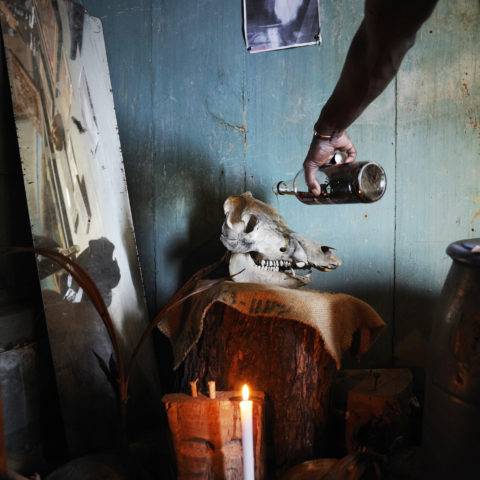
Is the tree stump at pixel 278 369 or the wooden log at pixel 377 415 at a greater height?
the tree stump at pixel 278 369

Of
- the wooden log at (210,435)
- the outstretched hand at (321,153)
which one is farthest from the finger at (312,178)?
the wooden log at (210,435)

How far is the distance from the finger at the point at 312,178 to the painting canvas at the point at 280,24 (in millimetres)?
758

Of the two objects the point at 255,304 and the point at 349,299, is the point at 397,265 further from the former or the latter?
the point at 255,304

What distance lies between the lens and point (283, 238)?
1.74 metres

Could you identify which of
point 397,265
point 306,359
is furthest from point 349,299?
point 397,265

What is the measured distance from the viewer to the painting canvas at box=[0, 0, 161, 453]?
5.59 feet

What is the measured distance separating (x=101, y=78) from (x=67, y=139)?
435 millimetres

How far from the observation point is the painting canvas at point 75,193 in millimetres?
1703

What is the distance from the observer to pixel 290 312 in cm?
150

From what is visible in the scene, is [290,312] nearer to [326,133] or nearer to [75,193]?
[326,133]

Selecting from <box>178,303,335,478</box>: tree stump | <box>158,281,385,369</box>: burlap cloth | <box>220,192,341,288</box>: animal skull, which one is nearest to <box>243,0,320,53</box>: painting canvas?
<box>220,192,341,288</box>: animal skull

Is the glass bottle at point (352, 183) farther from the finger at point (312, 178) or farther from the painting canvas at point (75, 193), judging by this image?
the painting canvas at point (75, 193)

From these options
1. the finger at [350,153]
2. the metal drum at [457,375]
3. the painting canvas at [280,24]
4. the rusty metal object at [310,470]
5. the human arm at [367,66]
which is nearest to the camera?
the human arm at [367,66]

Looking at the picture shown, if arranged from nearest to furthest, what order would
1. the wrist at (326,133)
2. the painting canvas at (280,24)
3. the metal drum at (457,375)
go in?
the metal drum at (457,375) → the wrist at (326,133) → the painting canvas at (280,24)
